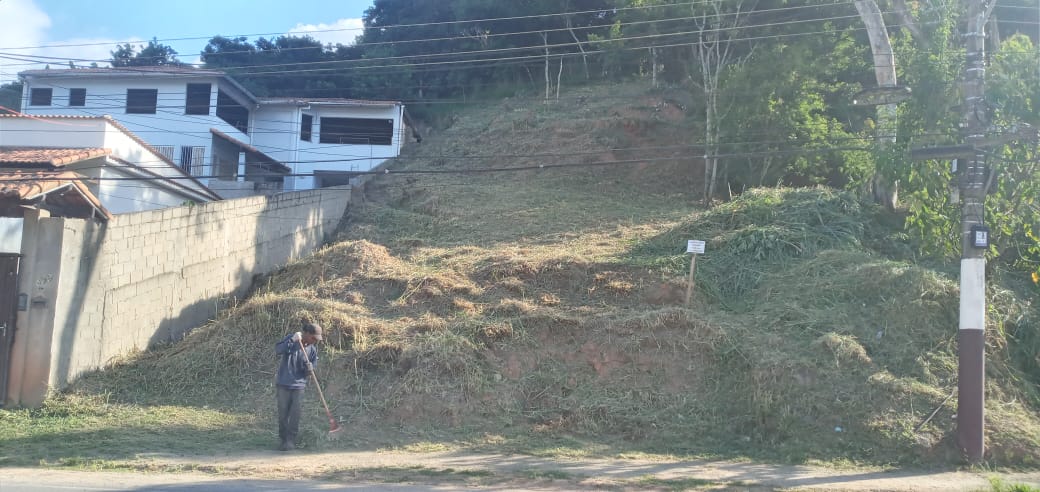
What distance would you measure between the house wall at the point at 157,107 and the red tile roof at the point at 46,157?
11.7m

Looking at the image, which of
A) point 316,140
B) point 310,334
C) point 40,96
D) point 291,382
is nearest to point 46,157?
point 310,334

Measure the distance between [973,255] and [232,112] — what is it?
28.3 meters

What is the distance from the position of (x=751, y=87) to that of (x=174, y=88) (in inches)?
862

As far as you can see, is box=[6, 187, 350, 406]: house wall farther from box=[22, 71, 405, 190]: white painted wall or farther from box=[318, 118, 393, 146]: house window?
box=[318, 118, 393, 146]: house window

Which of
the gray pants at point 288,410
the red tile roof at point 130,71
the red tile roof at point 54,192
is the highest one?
the red tile roof at point 130,71

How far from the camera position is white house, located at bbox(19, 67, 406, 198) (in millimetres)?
28406

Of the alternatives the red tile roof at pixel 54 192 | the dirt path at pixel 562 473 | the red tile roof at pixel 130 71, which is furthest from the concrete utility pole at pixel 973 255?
the red tile roof at pixel 130 71

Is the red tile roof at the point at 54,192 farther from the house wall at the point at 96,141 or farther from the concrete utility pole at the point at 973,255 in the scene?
the concrete utility pole at the point at 973,255

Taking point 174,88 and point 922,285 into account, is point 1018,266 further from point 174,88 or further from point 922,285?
point 174,88

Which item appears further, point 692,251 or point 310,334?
point 692,251

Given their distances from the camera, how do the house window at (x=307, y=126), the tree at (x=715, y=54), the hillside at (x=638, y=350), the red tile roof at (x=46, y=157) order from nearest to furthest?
the hillside at (x=638, y=350)
the red tile roof at (x=46, y=157)
the tree at (x=715, y=54)
the house window at (x=307, y=126)

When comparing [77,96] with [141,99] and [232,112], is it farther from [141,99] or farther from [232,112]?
[232,112]

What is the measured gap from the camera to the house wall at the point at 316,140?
97.7 feet

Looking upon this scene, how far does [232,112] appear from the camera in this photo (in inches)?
1200
